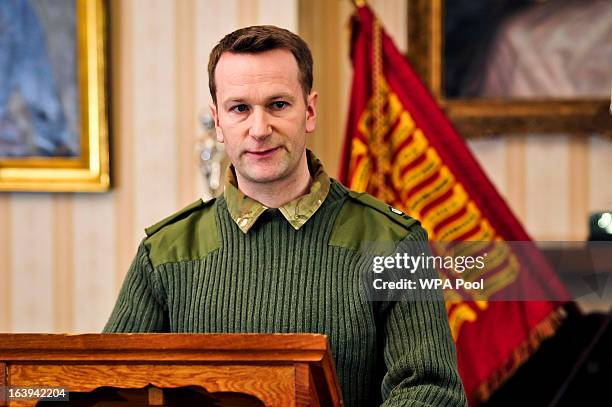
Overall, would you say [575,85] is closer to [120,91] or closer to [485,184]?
[485,184]

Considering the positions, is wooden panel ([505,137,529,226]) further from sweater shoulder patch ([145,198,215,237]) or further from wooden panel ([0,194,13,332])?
sweater shoulder patch ([145,198,215,237])

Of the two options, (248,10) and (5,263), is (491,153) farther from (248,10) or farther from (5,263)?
(5,263)

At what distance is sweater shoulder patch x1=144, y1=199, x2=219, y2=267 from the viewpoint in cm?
198

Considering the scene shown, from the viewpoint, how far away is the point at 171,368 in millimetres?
1398

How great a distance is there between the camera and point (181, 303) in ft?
6.38

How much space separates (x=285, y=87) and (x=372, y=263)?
1.29 ft

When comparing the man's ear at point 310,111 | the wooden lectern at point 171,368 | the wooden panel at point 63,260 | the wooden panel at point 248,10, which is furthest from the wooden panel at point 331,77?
the wooden lectern at point 171,368

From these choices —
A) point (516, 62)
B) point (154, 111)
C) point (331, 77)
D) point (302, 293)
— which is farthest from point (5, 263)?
point (516, 62)

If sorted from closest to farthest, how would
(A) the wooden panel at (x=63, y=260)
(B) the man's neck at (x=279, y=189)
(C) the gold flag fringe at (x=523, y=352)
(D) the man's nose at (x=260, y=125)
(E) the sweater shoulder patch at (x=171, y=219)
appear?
1. (D) the man's nose at (x=260, y=125)
2. (B) the man's neck at (x=279, y=189)
3. (E) the sweater shoulder patch at (x=171, y=219)
4. (C) the gold flag fringe at (x=523, y=352)
5. (A) the wooden panel at (x=63, y=260)

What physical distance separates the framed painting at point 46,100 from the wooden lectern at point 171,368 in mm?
2213

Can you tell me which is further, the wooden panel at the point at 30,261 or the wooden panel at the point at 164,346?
the wooden panel at the point at 30,261

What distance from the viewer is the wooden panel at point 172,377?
1349mm

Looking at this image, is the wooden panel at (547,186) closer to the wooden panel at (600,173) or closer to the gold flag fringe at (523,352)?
the wooden panel at (600,173)

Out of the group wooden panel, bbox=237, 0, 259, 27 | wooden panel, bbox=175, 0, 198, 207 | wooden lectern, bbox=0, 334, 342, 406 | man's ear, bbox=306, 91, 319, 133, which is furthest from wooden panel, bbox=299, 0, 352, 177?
wooden lectern, bbox=0, 334, 342, 406
